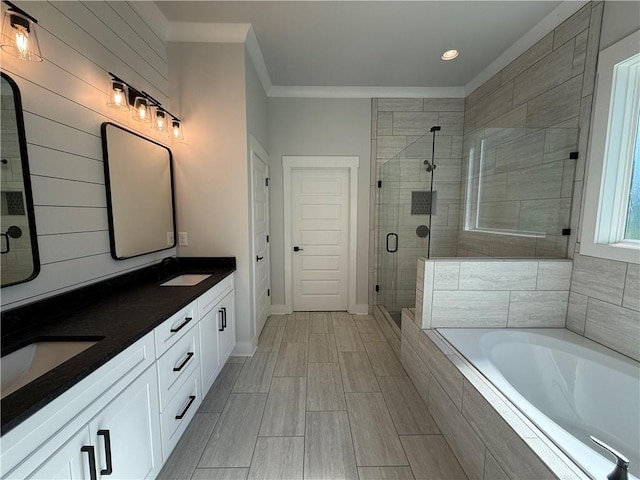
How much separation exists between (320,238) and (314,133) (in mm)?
1388

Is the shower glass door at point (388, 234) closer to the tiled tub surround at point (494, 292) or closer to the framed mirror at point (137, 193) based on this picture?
Answer: the tiled tub surround at point (494, 292)

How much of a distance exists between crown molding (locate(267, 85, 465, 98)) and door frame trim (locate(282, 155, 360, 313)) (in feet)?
2.53

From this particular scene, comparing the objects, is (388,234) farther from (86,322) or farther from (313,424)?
(86,322)

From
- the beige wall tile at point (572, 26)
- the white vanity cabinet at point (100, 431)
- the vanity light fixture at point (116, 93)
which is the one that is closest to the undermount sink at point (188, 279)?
the white vanity cabinet at point (100, 431)

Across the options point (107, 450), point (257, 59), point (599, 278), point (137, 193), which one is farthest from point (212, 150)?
point (599, 278)

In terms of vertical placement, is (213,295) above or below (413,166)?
below

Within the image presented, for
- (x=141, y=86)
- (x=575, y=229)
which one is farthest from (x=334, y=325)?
(x=141, y=86)

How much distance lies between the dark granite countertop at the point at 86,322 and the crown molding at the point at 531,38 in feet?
10.9

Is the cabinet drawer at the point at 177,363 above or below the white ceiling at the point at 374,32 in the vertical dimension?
below

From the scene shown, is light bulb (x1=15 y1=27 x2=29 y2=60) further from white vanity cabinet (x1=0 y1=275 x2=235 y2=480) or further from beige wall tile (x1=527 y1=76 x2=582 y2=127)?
beige wall tile (x1=527 y1=76 x2=582 y2=127)

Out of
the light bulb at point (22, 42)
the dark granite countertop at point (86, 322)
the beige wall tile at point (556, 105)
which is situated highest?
the beige wall tile at point (556, 105)

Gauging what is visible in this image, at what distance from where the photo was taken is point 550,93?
7.02 ft

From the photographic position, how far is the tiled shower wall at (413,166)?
3.11m

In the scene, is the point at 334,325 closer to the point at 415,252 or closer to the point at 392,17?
the point at 415,252
